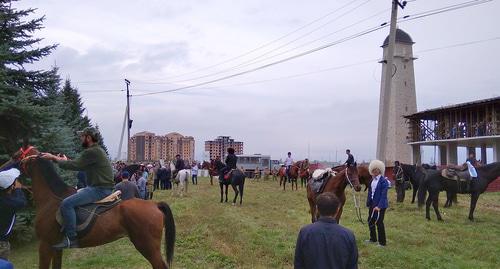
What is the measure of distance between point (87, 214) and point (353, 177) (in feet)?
18.8

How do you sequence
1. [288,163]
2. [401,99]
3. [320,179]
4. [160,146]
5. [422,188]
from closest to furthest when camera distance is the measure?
[320,179], [422,188], [288,163], [401,99], [160,146]

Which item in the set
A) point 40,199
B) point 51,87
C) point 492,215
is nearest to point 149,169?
point 51,87

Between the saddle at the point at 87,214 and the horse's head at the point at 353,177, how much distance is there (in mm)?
5322

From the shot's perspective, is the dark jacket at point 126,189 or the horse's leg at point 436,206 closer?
the dark jacket at point 126,189

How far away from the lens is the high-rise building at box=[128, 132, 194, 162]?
74.8 metres

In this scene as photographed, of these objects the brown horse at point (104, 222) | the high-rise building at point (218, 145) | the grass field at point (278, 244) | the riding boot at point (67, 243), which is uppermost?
the high-rise building at point (218, 145)

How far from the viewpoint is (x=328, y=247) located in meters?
4.25

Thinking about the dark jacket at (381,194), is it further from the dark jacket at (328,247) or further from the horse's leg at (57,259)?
the horse's leg at (57,259)

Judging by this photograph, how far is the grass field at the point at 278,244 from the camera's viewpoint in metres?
9.36

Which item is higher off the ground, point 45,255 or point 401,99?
point 401,99

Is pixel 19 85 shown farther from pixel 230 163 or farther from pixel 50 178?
pixel 230 163

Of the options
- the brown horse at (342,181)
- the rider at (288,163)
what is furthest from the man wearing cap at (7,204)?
the rider at (288,163)

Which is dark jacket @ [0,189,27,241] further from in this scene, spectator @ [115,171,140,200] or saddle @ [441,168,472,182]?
saddle @ [441,168,472,182]

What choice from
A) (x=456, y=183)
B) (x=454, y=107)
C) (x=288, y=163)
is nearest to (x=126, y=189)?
(x=456, y=183)
